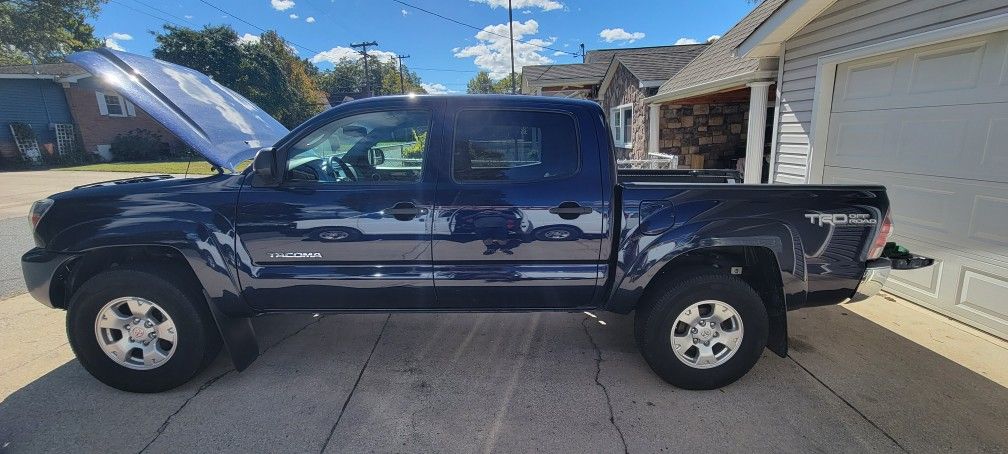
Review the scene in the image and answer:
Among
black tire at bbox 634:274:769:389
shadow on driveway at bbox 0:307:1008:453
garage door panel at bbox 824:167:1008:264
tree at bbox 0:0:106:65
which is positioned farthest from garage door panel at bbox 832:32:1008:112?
tree at bbox 0:0:106:65

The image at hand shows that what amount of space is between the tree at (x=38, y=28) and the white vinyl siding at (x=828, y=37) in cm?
3821

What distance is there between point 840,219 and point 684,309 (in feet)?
3.54

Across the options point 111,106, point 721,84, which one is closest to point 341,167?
point 721,84

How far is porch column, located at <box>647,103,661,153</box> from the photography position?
10.8 m

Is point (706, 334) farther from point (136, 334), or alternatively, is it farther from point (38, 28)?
point (38, 28)

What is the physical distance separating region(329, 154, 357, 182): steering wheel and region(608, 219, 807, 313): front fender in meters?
1.78

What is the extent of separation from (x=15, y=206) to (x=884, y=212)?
1475 centimetres

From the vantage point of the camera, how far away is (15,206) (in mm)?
9891

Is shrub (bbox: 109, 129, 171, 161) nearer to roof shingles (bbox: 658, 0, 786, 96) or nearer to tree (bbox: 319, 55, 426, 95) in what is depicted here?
roof shingles (bbox: 658, 0, 786, 96)

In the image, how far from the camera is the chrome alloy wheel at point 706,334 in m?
2.88

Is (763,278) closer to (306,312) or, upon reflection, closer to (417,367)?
(417,367)

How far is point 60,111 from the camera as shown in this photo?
2066 cm

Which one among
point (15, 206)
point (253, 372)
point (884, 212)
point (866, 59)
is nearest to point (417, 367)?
point (253, 372)

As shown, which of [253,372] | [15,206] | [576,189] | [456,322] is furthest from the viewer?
[15,206]
